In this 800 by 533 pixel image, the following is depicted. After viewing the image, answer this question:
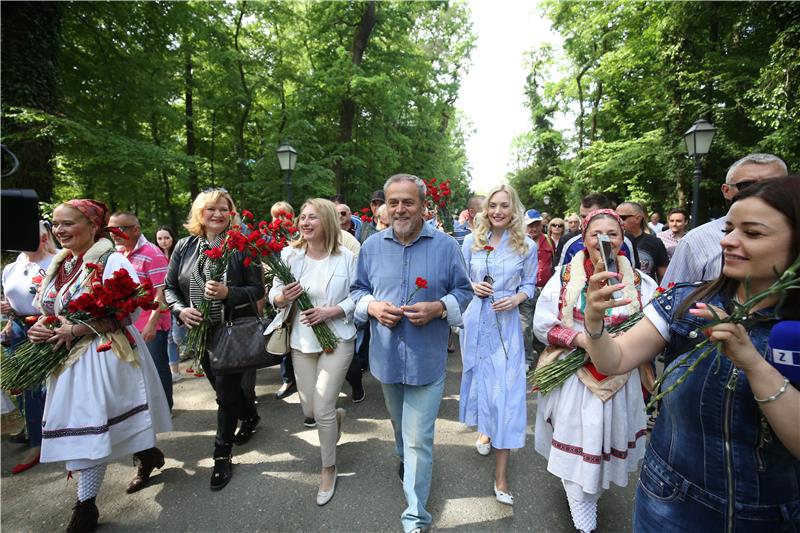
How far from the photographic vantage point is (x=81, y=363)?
9.06 ft

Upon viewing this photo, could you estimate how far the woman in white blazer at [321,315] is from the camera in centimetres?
302

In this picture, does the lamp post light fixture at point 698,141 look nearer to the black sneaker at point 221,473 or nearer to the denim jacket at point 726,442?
the denim jacket at point 726,442

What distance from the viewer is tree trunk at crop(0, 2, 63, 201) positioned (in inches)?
275

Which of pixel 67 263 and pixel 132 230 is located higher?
pixel 132 230

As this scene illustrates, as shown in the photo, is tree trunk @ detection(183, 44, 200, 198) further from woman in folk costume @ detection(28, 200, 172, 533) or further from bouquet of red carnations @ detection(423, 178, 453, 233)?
woman in folk costume @ detection(28, 200, 172, 533)

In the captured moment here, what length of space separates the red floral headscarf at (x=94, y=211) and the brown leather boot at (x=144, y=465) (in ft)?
6.26

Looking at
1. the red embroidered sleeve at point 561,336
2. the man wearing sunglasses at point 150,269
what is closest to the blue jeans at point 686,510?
the red embroidered sleeve at point 561,336

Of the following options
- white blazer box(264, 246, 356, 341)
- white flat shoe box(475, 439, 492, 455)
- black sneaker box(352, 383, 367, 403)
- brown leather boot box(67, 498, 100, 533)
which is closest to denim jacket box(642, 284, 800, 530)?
white blazer box(264, 246, 356, 341)

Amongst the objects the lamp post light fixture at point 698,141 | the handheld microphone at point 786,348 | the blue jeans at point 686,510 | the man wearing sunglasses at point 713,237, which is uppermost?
the lamp post light fixture at point 698,141

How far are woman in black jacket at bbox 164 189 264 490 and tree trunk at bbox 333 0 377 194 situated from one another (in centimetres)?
1085

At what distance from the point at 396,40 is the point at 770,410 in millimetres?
16761

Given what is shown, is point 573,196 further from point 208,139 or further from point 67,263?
point 67,263

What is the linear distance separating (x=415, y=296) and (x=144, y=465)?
9.31 ft

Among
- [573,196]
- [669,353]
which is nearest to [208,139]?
[669,353]
